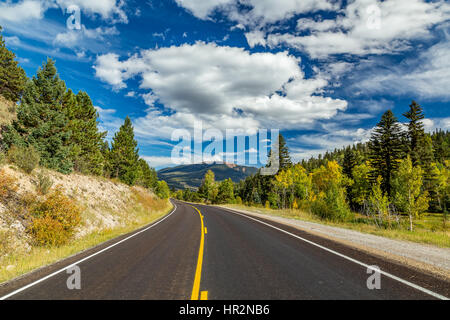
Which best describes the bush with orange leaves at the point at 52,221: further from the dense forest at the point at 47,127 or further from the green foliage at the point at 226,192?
the green foliage at the point at 226,192

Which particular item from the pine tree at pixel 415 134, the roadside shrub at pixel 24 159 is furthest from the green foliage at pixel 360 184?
the roadside shrub at pixel 24 159

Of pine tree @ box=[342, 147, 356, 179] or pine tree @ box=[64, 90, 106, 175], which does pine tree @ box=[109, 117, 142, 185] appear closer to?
pine tree @ box=[64, 90, 106, 175]

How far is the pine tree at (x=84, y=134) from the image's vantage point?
22031 millimetres

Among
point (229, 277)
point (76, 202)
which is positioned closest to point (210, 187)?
point (76, 202)

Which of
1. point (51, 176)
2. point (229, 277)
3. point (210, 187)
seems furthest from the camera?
point (210, 187)

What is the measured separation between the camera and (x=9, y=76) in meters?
29.3

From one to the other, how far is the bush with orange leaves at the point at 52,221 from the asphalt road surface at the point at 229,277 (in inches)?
121

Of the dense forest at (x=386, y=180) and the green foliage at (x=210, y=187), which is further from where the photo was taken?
the green foliage at (x=210, y=187)

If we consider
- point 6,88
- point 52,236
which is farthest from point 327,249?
point 6,88

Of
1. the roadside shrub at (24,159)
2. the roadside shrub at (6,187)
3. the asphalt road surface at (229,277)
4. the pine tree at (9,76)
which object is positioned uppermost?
the pine tree at (9,76)

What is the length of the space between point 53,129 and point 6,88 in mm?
22338

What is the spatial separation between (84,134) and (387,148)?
42.4 metres

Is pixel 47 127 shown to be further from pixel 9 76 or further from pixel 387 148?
pixel 387 148
